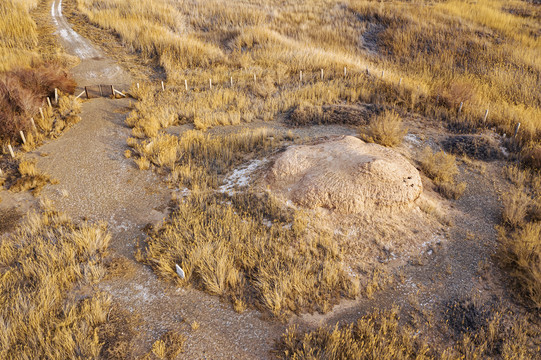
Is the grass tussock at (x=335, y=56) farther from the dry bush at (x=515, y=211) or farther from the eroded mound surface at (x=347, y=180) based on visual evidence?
the eroded mound surface at (x=347, y=180)

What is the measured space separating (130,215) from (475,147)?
28.6 ft

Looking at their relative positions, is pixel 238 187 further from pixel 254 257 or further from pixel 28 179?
pixel 28 179

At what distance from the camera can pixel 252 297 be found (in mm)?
4652

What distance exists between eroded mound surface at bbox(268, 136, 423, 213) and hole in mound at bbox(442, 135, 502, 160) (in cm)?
290

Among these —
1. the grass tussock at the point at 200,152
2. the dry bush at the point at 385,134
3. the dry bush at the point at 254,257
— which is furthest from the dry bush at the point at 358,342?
the dry bush at the point at 385,134

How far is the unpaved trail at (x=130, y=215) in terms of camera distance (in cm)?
405

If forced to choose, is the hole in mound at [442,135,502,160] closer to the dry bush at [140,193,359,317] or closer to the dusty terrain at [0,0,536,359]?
the dusty terrain at [0,0,536,359]

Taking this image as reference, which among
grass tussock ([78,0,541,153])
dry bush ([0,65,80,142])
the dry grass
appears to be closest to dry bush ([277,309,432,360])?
the dry grass

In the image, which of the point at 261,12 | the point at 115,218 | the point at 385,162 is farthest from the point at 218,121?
the point at 261,12

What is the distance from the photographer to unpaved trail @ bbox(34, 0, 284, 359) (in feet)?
13.3

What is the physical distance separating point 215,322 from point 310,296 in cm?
139

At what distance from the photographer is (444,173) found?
7270mm

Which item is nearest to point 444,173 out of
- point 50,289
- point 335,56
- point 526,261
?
point 526,261

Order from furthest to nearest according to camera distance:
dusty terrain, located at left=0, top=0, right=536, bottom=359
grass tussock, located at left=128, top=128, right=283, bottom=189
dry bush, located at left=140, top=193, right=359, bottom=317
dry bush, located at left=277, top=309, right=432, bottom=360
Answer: grass tussock, located at left=128, top=128, right=283, bottom=189, dry bush, located at left=140, top=193, right=359, bottom=317, dusty terrain, located at left=0, top=0, right=536, bottom=359, dry bush, located at left=277, top=309, right=432, bottom=360
